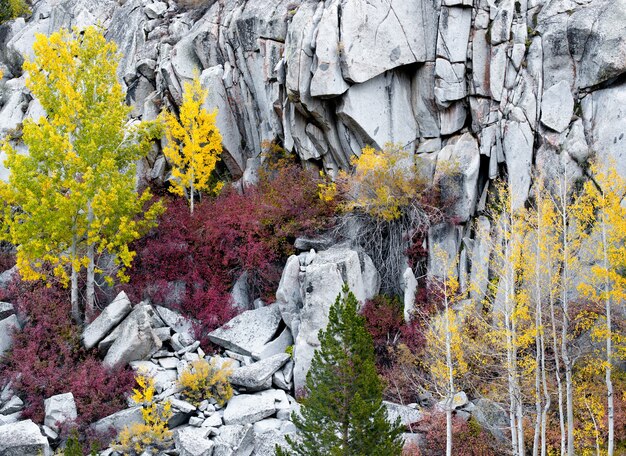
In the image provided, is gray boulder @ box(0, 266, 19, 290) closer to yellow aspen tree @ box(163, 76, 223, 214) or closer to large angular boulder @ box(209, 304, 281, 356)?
yellow aspen tree @ box(163, 76, 223, 214)

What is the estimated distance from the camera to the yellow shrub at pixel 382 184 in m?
19.4

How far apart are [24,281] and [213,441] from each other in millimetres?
9648

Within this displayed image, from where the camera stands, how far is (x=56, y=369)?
17.8m

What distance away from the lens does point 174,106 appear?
26062 millimetres

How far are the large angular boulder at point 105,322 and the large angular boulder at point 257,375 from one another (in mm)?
4063

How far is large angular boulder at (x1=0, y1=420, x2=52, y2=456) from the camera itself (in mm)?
15172

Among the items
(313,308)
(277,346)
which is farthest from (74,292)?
(313,308)

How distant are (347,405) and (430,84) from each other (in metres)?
12.2

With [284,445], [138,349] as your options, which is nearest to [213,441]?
[284,445]

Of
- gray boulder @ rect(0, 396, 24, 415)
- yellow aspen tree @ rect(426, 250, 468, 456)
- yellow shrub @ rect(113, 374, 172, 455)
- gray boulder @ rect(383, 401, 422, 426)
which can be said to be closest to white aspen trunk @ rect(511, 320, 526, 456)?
yellow aspen tree @ rect(426, 250, 468, 456)

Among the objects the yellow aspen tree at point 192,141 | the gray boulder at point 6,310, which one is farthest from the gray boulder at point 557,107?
the gray boulder at point 6,310

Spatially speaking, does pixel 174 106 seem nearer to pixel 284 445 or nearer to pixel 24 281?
pixel 24 281

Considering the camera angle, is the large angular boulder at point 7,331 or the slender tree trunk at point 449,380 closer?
the slender tree trunk at point 449,380

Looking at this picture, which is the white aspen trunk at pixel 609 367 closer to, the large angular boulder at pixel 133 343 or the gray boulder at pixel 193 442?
the gray boulder at pixel 193 442
